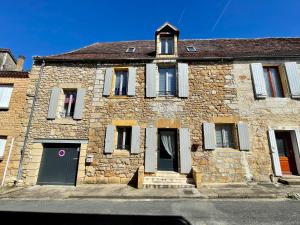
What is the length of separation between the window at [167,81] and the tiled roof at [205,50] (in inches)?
34.1

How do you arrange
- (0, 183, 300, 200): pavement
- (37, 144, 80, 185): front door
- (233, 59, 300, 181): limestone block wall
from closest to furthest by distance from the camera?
(0, 183, 300, 200): pavement
(233, 59, 300, 181): limestone block wall
(37, 144, 80, 185): front door

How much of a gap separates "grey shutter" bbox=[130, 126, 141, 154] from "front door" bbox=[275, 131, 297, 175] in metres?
6.08

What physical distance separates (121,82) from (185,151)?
449 centimetres

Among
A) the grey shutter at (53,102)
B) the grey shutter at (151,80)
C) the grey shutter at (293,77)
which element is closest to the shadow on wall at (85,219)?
the grey shutter at (53,102)

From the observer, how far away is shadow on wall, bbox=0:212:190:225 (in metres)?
3.70

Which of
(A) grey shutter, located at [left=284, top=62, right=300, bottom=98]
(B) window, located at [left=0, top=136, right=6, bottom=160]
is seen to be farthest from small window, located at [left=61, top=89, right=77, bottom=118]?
(A) grey shutter, located at [left=284, top=62, right=300, bottom=98]

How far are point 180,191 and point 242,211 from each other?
211 cm

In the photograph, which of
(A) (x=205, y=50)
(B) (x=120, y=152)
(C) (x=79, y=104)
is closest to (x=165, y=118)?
(B) (x=120, y=152)

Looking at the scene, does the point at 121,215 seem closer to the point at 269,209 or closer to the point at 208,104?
the point at 269,209

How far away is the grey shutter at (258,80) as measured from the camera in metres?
7.63

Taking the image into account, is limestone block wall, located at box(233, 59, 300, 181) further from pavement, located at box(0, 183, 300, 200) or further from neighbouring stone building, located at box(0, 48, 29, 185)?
neighbouring stone building, located at box(0, 48, 29, 185)

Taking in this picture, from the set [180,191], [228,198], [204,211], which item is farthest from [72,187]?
[228,198]

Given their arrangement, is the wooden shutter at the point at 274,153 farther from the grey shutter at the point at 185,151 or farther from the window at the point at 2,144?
the window at the point at 2,144

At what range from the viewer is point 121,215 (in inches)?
160
